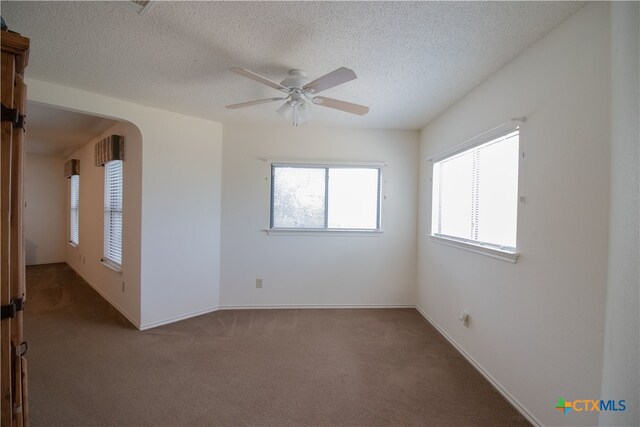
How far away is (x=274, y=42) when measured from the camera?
5.67ft

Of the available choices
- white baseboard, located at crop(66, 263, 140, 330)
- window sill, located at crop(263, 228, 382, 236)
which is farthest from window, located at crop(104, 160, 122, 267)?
window sill, located at crop(263, 228, 382, 236)

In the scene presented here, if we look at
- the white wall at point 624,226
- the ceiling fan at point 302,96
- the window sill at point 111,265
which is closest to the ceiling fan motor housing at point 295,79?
the ceiling fan at point 302,96

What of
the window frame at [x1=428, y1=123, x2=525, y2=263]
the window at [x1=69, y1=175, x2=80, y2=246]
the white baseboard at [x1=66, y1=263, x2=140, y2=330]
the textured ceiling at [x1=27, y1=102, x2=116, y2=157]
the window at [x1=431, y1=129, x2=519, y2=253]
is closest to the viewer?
the window frame at [x1=428, y1=123, x2=525, y2=263]

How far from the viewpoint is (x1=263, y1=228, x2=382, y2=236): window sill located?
3557 millimetres

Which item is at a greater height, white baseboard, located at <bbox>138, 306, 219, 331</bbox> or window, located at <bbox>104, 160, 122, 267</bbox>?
window, located at <bbox>104, 160, 122, 267</bbox>

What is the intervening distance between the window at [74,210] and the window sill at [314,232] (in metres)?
4.38

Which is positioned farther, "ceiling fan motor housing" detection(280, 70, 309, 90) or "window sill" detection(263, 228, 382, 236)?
"window sill" detection(263, 228, 382, 236)

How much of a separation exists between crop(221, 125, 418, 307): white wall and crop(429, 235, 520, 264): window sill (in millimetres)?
858

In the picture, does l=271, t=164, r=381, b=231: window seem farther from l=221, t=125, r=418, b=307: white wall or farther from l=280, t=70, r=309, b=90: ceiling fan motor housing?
l=280, t=70, r=309, b=90: ceiling fan motor housing

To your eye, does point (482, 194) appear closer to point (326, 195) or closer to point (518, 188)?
point (518, 188)

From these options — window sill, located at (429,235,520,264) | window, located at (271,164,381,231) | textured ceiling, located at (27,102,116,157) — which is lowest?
window sill, located at (429,235,520,264)

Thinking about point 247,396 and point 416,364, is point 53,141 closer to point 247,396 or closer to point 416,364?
point 247,396

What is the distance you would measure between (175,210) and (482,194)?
315cm

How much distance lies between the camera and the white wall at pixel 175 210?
293 cm
